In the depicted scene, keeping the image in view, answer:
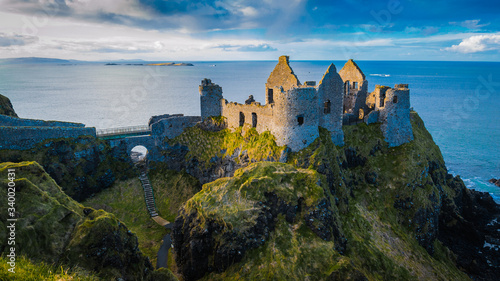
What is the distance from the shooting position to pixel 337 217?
2959 cm

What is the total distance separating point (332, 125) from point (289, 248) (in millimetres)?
17592

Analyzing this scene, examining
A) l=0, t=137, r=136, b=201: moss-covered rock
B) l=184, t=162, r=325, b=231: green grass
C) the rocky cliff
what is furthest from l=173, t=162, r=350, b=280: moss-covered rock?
l=0, t=137, r=136, b=201: moss-covered rock

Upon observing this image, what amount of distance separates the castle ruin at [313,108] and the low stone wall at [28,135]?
17062 mm

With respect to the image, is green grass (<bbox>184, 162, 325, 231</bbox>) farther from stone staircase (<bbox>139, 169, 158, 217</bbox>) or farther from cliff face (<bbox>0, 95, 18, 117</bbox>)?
cliff face (<bbox>0, 95, 18, 117</bbox>)

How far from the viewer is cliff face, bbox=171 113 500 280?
24820mm

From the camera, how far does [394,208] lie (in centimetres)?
3506

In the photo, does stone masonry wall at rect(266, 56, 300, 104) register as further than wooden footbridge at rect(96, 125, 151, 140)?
No

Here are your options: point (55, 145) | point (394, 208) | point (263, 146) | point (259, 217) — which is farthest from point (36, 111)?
point (394, 208)

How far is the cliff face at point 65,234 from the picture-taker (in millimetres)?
15711

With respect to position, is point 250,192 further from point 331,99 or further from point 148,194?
point 148,194

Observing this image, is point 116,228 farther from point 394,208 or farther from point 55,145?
point 394,208

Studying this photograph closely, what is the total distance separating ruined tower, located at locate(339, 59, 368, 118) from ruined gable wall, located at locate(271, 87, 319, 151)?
13449 millimetres

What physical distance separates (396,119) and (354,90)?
7.53m

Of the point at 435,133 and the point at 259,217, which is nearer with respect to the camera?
the point at 259,217
